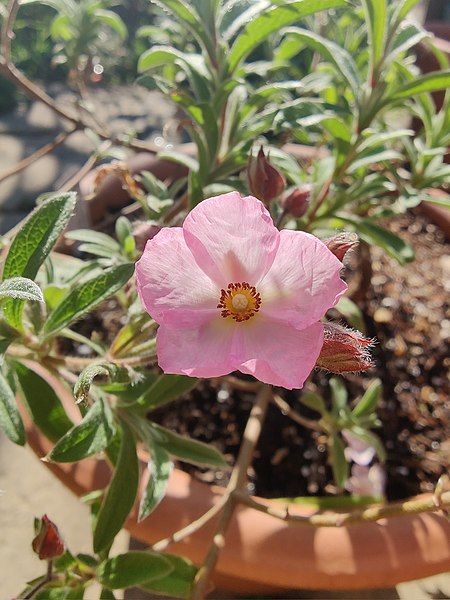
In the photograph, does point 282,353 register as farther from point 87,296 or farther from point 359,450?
point 359,450

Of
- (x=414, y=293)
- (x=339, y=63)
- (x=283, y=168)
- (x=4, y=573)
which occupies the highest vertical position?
(x=339, y=63)

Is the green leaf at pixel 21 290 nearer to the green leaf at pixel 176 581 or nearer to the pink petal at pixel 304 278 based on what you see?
the pink petal at pixel 304 278

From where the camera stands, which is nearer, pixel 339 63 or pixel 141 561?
pixel 141 561

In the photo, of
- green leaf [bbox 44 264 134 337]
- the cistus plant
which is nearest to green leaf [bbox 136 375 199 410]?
the cistus plant

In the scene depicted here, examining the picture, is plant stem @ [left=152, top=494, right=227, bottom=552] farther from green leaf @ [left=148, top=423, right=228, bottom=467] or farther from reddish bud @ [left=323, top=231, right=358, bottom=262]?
reddish bud @ [left=323, top=231, right=358, bottom=262]

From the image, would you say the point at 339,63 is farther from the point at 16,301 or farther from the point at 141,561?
the point at 141,561

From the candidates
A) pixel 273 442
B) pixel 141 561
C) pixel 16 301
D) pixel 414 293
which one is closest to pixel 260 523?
pixel 141 561

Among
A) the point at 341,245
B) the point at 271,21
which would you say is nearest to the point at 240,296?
the point at 341,245

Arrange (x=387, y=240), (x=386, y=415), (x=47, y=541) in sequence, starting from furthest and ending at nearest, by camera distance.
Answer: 1. (x=386, y=415)
2. (x=387, y=240)
3. (x=47, y=541)
